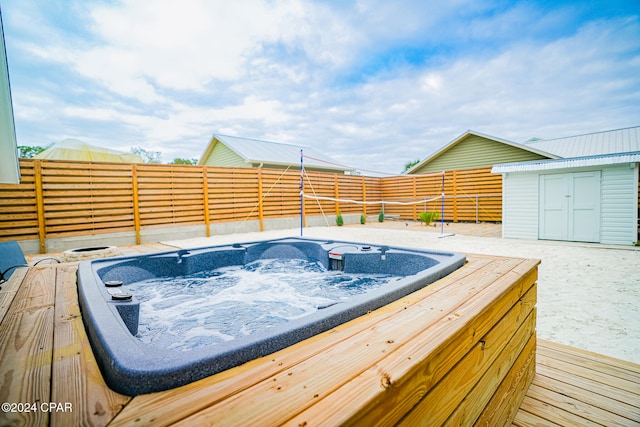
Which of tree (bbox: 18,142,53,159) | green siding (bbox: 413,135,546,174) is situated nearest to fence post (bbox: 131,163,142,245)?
green siding (bbox: 413,135,546,174)

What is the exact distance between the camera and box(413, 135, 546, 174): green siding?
10078mm

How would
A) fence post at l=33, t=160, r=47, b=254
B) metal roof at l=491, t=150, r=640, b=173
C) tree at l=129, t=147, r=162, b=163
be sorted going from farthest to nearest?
tree at l=129, t=147, r=162, b=163, fence post at l=33, t=160, r=47, b=254, metal roof at l=491, t=150, r=640, b=173

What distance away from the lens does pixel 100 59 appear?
803 centimetres

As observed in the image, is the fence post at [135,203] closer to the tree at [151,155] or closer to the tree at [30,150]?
the tree at [30,150]

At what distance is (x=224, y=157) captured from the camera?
12.3 m

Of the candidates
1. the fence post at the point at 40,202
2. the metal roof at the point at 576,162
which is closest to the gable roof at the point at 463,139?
the metal roof at the point at 576,162

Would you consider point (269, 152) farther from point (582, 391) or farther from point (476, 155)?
point (582, 391)

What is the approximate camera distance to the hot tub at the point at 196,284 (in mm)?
806

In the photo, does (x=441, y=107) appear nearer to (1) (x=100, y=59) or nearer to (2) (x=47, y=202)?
(1) (x=100, y=59)

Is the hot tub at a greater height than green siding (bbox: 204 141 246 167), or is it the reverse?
green siding (bbox: 204 141 246 167)

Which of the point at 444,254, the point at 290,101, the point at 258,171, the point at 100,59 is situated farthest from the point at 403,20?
the point at 290,101

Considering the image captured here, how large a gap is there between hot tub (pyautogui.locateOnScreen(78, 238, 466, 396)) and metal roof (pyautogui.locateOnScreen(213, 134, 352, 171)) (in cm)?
699

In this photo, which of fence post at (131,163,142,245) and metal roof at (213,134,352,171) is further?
metal roof at (213,134,352,171)

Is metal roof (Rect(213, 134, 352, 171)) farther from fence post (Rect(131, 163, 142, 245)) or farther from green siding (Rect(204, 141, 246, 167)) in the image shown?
fence post (Rect(131, 163, 142, 245))
